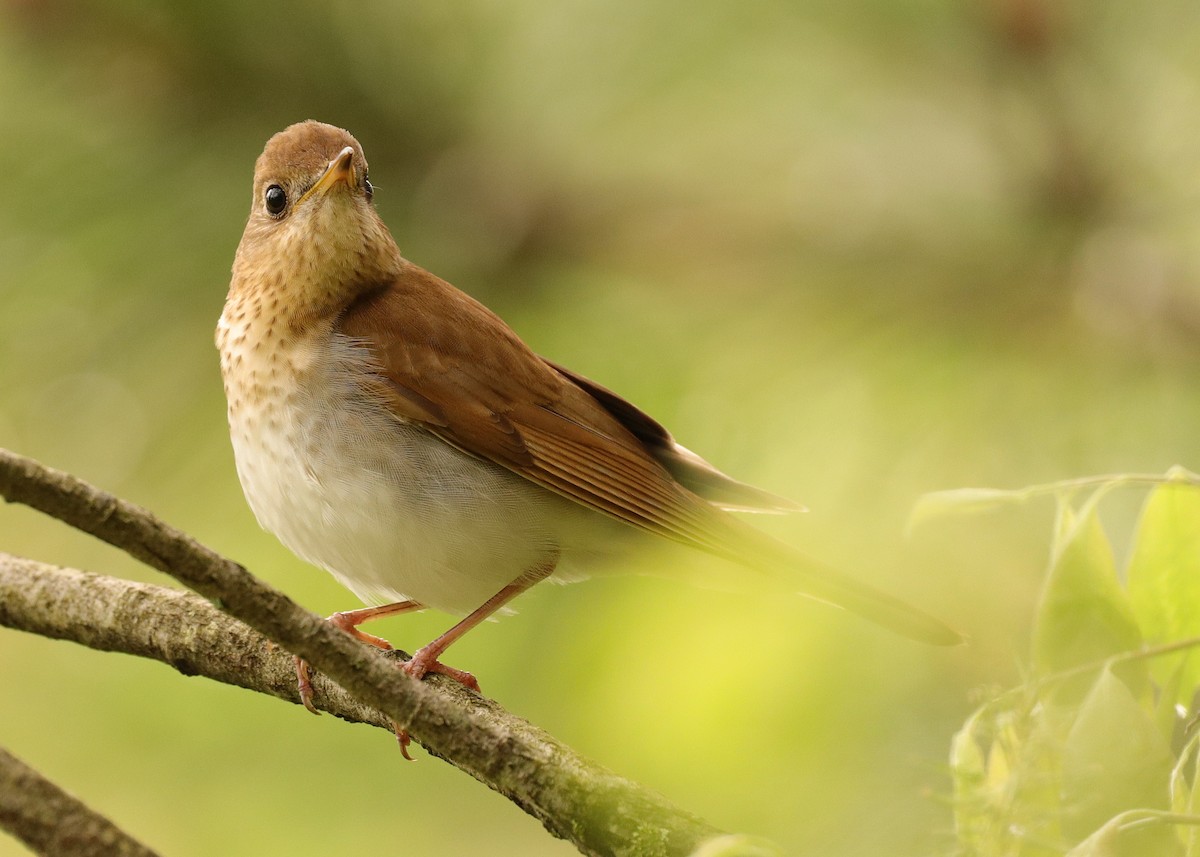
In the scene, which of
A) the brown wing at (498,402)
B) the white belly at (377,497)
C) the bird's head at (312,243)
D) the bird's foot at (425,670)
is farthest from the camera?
the bird's head at (312,243)

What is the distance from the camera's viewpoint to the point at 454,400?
269cm

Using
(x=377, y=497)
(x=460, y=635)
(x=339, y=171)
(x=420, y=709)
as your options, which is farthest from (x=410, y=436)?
(x=420, y=709)

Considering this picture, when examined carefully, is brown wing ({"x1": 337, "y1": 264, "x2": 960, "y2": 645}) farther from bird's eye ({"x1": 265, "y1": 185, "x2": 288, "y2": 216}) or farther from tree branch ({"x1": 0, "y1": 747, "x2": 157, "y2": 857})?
tree branch ({"x1": 0, "y1": 747, "x2": 157, "y2": 857})

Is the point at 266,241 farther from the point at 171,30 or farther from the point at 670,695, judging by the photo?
the point at 670,695

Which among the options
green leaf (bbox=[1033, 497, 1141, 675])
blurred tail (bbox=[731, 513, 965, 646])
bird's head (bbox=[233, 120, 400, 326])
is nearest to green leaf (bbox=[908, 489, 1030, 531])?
green leaf (bbox=[1033, 497, 1141, 675])

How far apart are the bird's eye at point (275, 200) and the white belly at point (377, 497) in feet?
1.18

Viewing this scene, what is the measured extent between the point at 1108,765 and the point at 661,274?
5.94ft

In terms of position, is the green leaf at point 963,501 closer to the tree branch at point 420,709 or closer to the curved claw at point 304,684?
the tree branch at point 420,709

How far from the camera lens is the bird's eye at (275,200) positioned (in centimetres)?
277

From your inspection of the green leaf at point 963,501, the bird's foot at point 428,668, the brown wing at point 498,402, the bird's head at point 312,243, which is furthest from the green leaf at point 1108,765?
the bird's head at point 312,243

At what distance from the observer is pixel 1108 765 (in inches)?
42.9

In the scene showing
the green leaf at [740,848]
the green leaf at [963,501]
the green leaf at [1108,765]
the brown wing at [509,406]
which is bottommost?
the green leaf at [740,848]

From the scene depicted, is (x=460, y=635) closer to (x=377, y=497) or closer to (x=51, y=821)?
(x=377, y=497)

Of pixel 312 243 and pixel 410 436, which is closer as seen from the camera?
pixel 410 436
